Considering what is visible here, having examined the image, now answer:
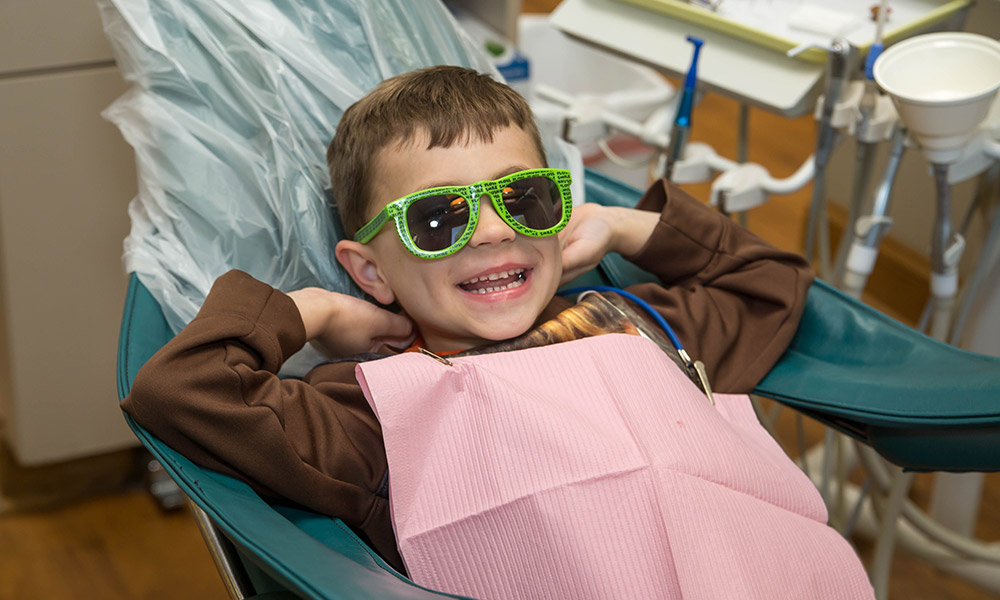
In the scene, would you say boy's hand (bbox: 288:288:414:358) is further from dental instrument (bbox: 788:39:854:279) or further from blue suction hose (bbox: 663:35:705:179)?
dental instrument (bbox: 788:39:854:279)

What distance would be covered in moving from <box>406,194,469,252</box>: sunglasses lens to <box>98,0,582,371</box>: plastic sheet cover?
0.20 meters

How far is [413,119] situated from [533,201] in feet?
0.48

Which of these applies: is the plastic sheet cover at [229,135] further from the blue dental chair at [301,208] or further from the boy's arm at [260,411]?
the boy's arm at [260,411]

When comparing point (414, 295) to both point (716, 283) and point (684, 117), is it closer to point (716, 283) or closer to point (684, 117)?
point (716, 283)

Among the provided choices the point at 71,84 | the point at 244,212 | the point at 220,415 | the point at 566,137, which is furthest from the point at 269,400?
the point at 71,84

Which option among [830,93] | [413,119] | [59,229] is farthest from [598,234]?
[59,229]

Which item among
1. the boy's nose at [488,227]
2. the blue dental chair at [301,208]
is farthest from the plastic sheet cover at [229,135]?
the boy's nose at [488,227]

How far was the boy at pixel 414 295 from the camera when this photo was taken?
30.5 inches

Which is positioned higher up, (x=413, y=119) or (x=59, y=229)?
(x=413, y=119)

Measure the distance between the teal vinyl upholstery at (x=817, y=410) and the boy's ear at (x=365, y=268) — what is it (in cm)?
20

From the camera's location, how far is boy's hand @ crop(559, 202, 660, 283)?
1072 millimetres

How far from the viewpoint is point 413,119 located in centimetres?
95

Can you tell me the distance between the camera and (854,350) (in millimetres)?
1038

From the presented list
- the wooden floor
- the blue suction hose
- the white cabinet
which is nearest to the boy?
the blue suction hose
